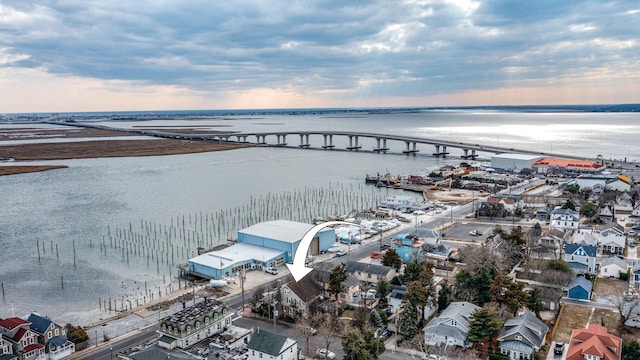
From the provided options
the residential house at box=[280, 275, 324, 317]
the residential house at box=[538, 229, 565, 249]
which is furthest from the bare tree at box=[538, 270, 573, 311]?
the residential house at box=[280, 275, 324, 317]

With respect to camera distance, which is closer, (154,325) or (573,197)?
(154,325)

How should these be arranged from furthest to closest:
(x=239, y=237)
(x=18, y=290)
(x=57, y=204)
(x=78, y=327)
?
(x=57, y=204) → (x=239, y=237) → (x=18, y=290) → (x=78, y=327)

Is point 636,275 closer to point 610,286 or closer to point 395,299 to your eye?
point 610,286

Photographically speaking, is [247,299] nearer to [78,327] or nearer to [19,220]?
[78,327]

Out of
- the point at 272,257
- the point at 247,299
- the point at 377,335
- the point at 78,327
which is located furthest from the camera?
the point at 272,257

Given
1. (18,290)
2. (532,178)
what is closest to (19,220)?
(18,290)

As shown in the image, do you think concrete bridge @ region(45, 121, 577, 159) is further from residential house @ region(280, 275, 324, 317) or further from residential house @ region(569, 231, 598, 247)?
residential house @ region(280, 275, 324, 317)
